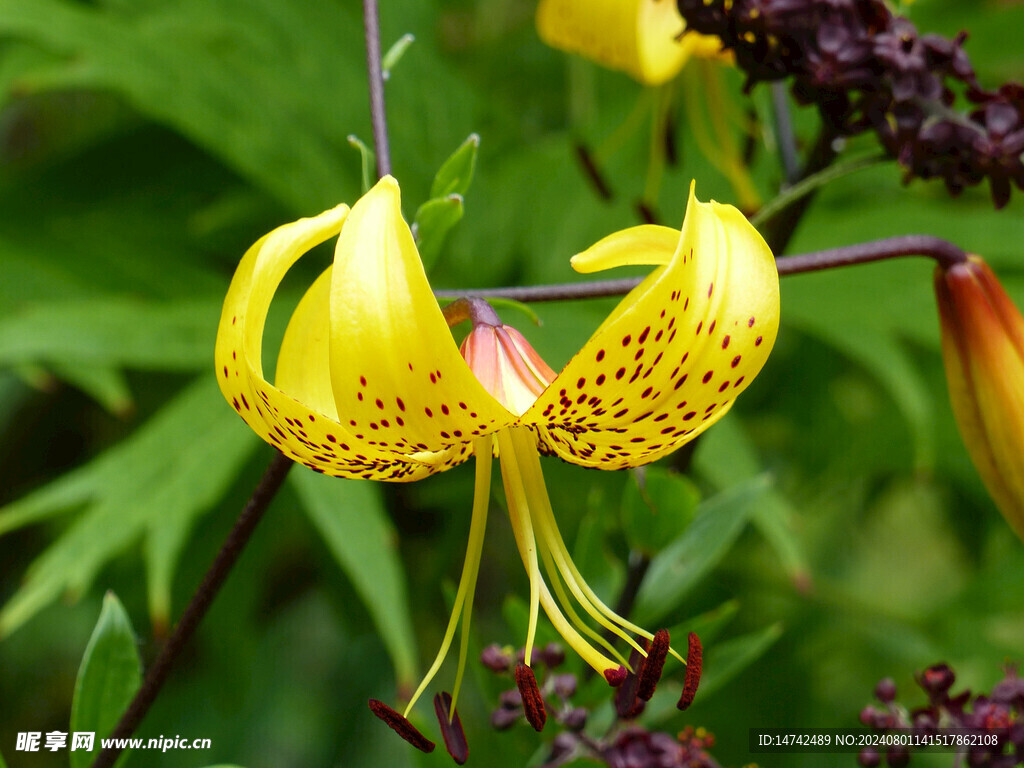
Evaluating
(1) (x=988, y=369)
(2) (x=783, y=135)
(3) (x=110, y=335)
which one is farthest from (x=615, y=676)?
(3) (x=110, y=335)

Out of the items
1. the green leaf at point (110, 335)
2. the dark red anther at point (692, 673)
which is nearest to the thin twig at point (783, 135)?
the dark red anther at point (692, 673)

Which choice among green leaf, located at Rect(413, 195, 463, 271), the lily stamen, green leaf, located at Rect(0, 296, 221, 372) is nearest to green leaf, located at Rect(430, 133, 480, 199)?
green leaf, located at Rect(413, 195, 463, 271)

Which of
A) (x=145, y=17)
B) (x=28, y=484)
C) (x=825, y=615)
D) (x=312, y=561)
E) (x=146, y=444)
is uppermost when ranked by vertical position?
(x=145, y=17)

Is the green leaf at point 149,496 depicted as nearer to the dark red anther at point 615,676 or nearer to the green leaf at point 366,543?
the green leaf at point 366,543

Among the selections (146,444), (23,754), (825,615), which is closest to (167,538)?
(146,444)

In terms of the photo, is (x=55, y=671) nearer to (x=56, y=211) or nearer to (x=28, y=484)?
(x=28, y=484)

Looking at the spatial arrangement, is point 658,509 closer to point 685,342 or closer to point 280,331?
point 685,342
